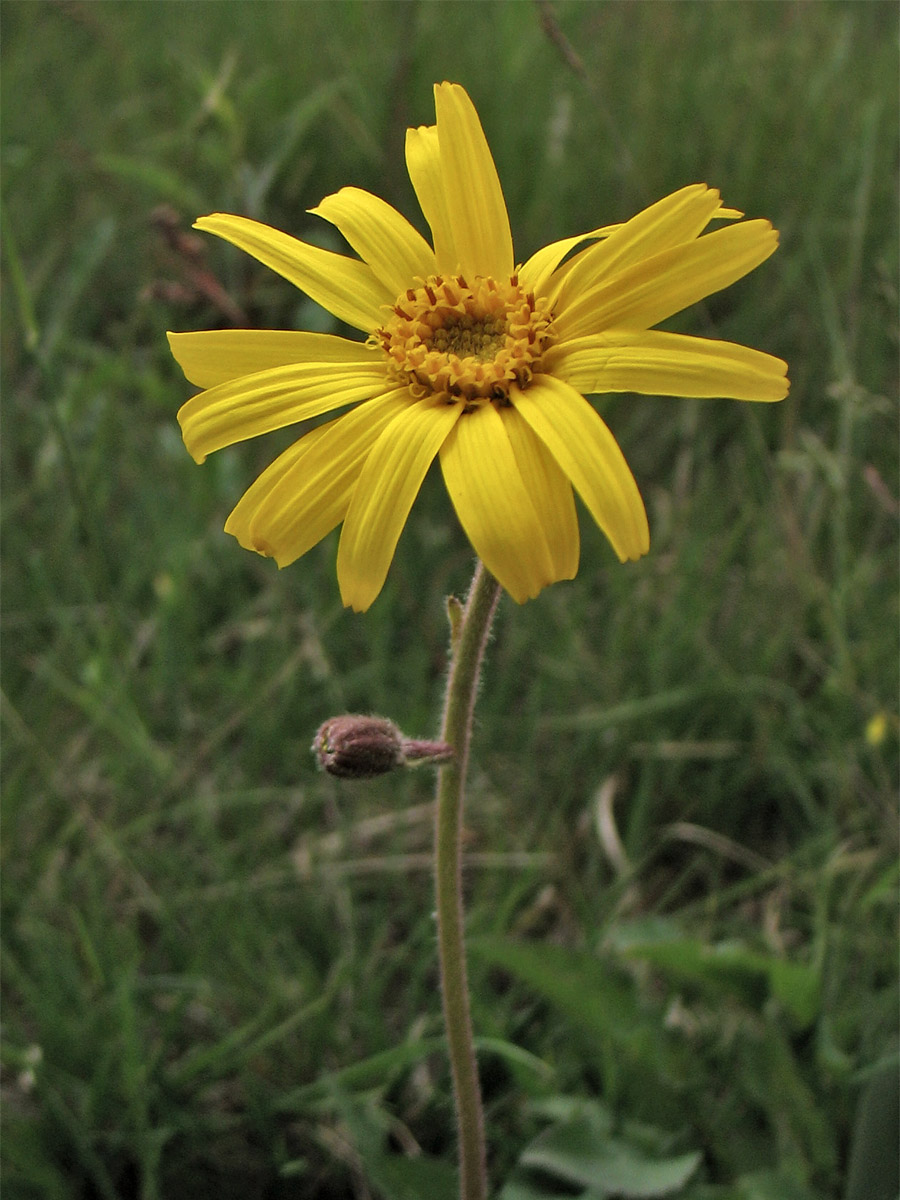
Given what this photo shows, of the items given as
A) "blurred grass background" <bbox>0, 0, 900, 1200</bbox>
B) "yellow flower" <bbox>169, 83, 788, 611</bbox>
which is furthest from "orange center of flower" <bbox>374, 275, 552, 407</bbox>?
"blurred grass background" <bbox>0, 0, 900, 1200</bbox>

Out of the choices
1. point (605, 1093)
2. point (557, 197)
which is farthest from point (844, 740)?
point (557, 197)

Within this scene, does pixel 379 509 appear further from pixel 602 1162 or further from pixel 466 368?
pixel 602 1162

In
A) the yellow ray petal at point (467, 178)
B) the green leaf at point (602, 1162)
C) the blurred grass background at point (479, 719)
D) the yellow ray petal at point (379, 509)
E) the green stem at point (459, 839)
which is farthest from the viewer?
the blurred grass background at point (479, 719)

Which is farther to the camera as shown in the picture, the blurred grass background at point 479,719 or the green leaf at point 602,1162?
the blurred grass background at point 479,719

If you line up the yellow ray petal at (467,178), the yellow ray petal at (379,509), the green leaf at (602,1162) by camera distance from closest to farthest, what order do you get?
the yellow ray petal at (379,509), the yellow ray petal at (467,178), the green leaf at (602,1162)

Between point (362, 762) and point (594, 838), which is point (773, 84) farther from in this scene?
point (362, 762)

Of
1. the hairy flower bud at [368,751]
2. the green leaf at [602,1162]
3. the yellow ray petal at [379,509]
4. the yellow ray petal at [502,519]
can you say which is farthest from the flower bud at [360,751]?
the green leaf at [602,1162]

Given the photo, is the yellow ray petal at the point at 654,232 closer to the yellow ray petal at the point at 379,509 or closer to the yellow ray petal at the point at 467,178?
the yellow ray petal at the point at 467,178
